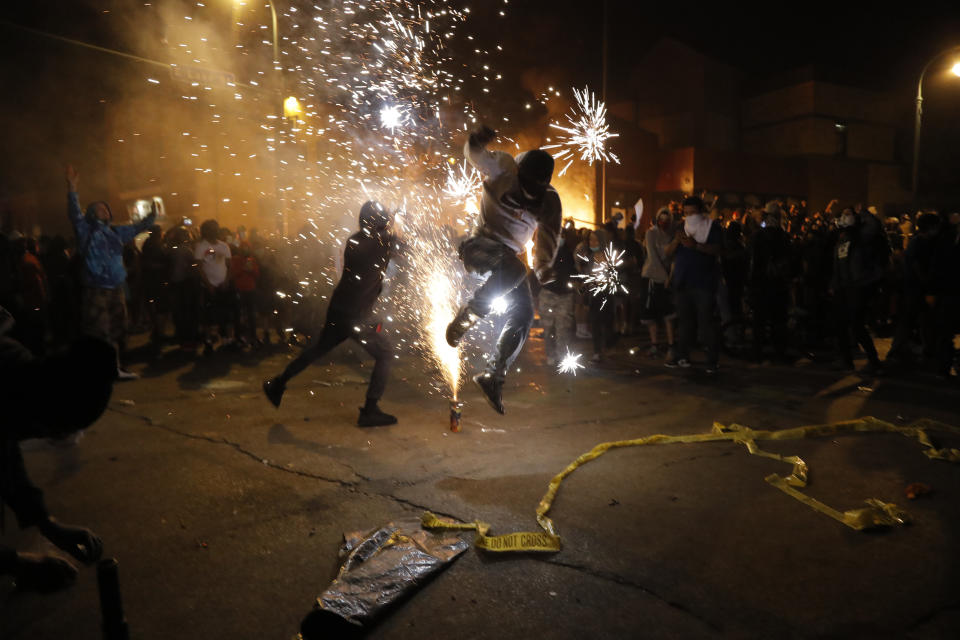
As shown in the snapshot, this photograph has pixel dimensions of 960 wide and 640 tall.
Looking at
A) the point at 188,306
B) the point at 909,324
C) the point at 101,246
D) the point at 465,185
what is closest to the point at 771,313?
the point at 909,324

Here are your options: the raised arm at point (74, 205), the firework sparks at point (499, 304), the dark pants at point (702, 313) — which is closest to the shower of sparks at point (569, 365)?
the dark pants at point (702, 313)

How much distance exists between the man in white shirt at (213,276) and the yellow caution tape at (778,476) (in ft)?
24.6

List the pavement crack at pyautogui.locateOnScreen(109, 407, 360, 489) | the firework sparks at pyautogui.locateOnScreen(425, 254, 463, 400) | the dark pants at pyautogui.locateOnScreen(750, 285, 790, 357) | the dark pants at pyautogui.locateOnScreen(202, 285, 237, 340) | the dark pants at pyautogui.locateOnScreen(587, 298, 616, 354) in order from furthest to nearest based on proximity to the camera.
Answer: the dark pants at pyautogui.locateOnScreen(202, 285, 237, 340) → the firework sparks at pyautogui.locateOnScreen(425, 254, 463, 400) → the dark pants at pyautogui.locateOnScreen(587, 298, 616, 354) → the dark pants at pyautogui.locateOnScreen(750, 285, 790, 357) → the pavement crack at pyautogui.locateOnScreen(109, 407, 360, 489)

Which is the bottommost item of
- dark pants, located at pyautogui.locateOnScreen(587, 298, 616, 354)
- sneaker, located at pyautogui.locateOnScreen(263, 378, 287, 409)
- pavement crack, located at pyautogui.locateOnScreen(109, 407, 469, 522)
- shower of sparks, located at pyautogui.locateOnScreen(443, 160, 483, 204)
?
pavement crack, located at pyautogui.locateOnScreen(109, 407, 469, 522)

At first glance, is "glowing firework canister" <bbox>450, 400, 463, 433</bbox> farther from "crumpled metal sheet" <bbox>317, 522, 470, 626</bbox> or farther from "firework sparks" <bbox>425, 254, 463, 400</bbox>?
"firework sparks" <bbox>425, 254, 463, 400</bbox>

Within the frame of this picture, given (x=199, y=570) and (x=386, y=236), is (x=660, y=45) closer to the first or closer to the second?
(x=386, y=236)

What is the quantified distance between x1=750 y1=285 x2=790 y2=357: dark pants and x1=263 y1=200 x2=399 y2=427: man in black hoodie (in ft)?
18.4

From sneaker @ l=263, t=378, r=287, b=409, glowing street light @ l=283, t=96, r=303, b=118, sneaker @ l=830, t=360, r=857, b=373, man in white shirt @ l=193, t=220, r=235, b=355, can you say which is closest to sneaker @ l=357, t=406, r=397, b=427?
sneaker @ l=263, t=378, r=287, b=409

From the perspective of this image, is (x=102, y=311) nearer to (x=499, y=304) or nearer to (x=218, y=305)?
(x=218, y=305)

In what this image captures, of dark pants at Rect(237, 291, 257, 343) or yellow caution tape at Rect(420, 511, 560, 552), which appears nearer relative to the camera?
yellow caution tape at Rect(420, 511, 560, 552)

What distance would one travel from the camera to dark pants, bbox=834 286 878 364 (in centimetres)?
768

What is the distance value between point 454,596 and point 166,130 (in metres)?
23.7

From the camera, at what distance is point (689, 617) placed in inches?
104

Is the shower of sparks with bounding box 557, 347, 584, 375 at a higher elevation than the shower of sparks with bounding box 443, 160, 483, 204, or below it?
below
